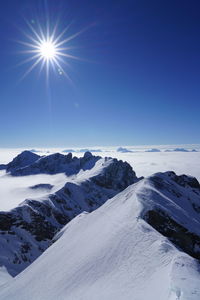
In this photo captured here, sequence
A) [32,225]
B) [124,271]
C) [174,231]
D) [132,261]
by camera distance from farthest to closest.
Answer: [32,225] < [174,231] < [132,261] < [124,271]

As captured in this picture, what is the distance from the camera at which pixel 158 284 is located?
14930mm

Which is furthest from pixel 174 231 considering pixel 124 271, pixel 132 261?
pixel 124 271

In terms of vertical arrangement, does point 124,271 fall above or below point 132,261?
below

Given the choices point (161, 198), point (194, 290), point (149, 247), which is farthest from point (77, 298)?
point (161, 198)

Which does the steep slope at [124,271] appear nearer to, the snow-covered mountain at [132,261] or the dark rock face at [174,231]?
the snow-covered mountain at [132,261]

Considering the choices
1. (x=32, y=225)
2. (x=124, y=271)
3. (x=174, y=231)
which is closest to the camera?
(x=124, y=271)

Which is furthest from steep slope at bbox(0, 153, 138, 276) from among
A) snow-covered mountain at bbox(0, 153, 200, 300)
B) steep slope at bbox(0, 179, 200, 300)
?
steep slope at bbox(0, 179, 200, 300)

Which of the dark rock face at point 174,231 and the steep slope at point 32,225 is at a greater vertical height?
the dark rock face at point 174,231

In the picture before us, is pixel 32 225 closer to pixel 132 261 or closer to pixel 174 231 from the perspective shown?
pixel 174 231

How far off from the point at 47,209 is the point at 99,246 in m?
A: 93.8

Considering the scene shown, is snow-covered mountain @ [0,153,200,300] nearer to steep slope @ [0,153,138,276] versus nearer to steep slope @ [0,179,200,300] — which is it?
steep slope @ [0,179,200,300]

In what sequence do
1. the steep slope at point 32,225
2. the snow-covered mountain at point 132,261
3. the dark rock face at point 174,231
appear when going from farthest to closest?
the steep slope at point 32,225
the dark rock face at point 174,231
the snow-covered mountain at point 132,261

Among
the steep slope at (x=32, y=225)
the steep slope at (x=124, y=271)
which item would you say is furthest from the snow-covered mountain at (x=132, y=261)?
the steep slope at (x=32, y=225)

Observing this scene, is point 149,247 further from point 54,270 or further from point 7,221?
point 7,221
